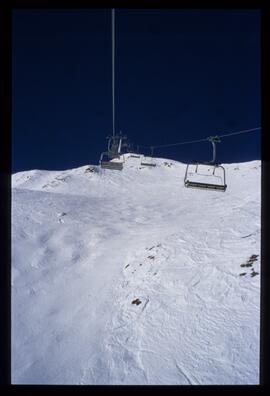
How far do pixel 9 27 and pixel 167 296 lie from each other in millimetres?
4514

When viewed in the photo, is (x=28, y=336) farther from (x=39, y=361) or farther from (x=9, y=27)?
(x=9, y=27)

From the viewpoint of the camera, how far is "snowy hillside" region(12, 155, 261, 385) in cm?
354

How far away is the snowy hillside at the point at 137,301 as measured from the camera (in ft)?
11.6

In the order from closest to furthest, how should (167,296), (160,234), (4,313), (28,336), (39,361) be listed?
1. (4,313)
2. (39,361)
3. (28,336)
4. (167,296)
5. (160,234)

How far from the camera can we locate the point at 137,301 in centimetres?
493

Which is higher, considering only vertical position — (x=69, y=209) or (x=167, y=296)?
(x=69, y=209)

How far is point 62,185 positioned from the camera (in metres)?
22.0

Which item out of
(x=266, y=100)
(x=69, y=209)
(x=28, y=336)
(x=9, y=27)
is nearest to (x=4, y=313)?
(x=9, y=27)

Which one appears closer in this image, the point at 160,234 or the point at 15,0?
the point at 15,0

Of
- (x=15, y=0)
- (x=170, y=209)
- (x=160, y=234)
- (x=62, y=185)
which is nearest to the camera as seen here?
(x=15, y=0)

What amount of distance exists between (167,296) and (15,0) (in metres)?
4.63

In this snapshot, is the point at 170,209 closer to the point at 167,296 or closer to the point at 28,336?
the point at 167,296
